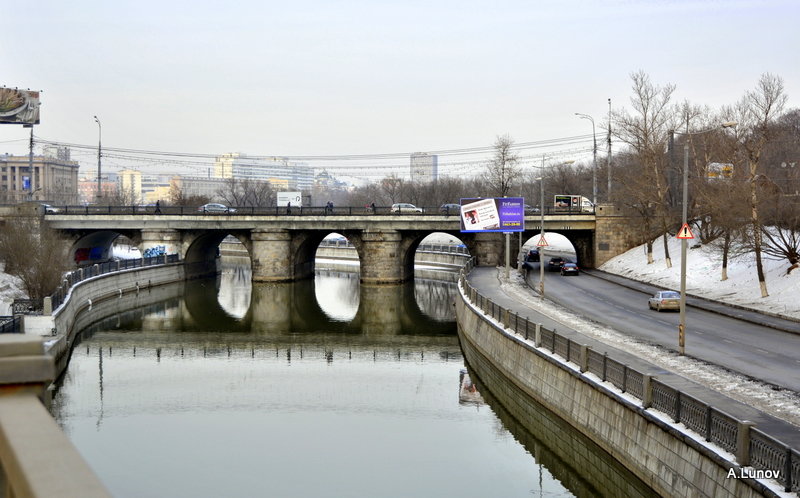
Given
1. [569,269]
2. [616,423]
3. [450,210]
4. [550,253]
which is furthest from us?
[550,253]

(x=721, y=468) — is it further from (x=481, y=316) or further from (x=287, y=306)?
(x=287, y=306)

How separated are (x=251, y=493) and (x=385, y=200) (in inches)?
6719

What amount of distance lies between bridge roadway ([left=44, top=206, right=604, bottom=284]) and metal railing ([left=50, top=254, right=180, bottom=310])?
9.96ft

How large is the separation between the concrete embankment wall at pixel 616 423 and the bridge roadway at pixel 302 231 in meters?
40.3

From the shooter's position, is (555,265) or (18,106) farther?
(18,106)

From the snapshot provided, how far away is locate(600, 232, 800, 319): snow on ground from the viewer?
1746 inches

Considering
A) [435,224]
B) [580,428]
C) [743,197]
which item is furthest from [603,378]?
[435,224]

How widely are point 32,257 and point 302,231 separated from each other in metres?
32.0

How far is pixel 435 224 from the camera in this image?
76688 millimetres

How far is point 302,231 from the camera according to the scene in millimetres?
81125

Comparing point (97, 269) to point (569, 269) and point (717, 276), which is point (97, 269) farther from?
point (717, 276)

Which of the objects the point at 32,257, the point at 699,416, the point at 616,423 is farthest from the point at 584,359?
the point at 32,257

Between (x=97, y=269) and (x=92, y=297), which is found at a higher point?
(x=97, y=269)

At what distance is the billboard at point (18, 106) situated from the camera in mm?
94812
